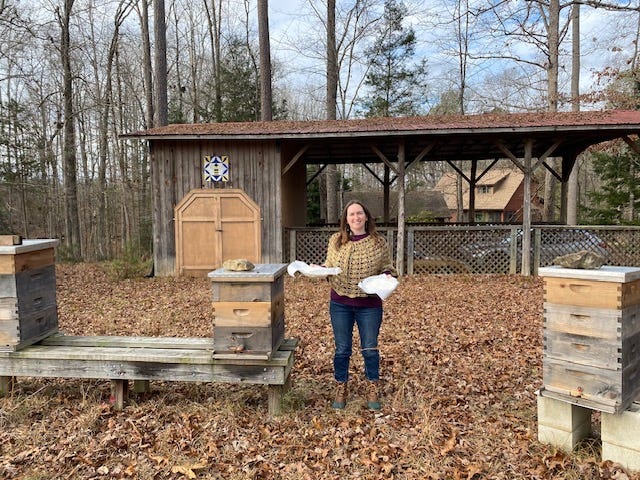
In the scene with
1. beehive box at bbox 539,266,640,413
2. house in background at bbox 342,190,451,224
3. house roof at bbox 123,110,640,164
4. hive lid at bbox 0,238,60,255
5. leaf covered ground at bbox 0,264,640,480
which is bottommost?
leaf covered ground at bbox 0,264,640,480

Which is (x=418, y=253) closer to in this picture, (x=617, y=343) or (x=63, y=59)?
(x=617, y=343)

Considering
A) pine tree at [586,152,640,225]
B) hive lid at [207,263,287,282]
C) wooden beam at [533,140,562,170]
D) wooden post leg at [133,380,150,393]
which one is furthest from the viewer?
pine tree at [586,152,640,225]

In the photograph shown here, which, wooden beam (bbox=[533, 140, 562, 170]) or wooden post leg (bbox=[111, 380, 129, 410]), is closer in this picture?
wooden post leg (bbox=[111, 380, 129, 410])

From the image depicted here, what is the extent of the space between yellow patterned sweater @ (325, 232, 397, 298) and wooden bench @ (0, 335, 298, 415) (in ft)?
2.45

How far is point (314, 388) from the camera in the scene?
4.33 metres

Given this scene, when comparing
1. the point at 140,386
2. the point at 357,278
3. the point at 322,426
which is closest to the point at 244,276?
the point at 357,278

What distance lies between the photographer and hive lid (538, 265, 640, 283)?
2662 millimetres

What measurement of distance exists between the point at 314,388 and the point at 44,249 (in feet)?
9.22

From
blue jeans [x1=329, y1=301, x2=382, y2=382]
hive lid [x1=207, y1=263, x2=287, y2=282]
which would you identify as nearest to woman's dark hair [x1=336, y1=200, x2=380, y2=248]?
blue jeans [x1=329, y1=301, x2=382, y2=382]

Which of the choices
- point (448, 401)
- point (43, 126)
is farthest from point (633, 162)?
point (43, 126)

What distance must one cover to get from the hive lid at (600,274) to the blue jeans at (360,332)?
4.47 feet

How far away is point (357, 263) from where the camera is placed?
361 centimetres

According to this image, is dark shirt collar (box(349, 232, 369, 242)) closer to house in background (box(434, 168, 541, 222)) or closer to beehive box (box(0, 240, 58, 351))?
beehive box (box(0, 240, 58, 351))

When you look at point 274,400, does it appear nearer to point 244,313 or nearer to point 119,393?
point 244,313
